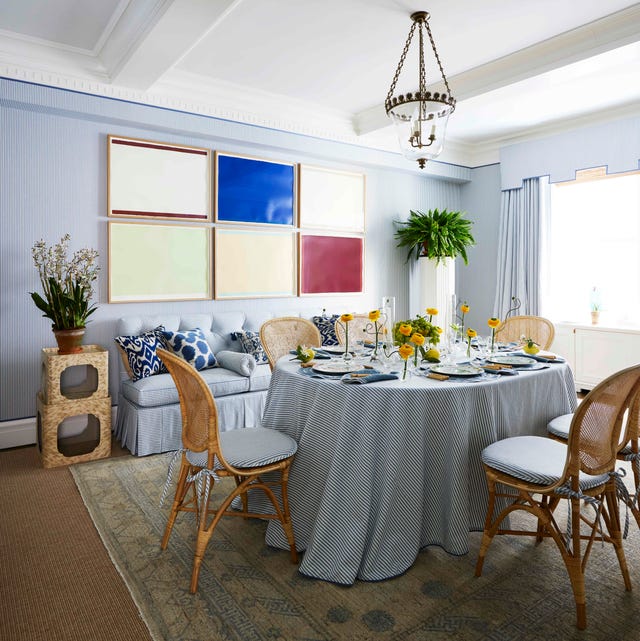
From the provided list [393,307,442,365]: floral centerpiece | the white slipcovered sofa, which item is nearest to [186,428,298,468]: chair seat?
[393,307,442,365]: floral centerpiece

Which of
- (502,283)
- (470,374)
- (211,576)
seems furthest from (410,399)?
(502,283)

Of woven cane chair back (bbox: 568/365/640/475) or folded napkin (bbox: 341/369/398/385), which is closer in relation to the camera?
woven cane chair back (bbox: 568/365/640/475)

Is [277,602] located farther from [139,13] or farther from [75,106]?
[75,106]

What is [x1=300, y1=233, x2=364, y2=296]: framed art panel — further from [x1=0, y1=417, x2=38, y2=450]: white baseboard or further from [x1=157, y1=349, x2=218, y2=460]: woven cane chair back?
[x1=157, y1=349, x2=218, y2=460]: woven cane chair back

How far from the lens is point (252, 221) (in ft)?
16.0

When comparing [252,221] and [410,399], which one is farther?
[252,221]

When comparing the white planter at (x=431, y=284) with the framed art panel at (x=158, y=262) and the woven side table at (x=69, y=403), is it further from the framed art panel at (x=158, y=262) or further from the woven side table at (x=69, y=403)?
the woven side table at (x=69, y=403)

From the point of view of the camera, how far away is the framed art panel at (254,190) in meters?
4.71

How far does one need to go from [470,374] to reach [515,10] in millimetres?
2295

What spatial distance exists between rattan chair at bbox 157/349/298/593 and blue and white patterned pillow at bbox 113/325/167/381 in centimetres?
164

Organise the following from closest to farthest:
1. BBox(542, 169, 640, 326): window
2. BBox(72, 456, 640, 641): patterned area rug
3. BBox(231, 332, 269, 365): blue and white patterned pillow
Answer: BBox(72, 456, 640, 641): patterned area rug, BBox(231, 332, 269, 365): blue and white patterned pillow, BBox(542, 169, 640, 326): window

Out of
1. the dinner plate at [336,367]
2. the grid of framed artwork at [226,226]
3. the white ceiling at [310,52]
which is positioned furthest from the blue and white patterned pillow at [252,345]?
the white ceiling at [310,52]

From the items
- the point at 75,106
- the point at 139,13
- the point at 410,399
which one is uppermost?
the point at 139,13

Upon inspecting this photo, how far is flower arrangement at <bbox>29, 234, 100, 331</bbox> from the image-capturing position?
3.57m
